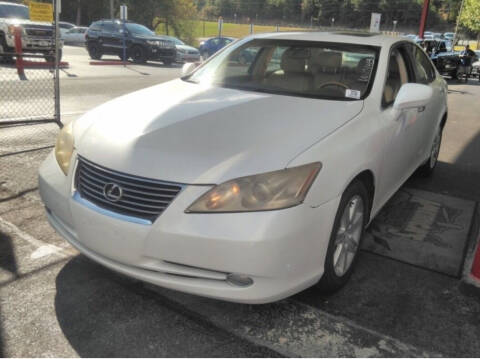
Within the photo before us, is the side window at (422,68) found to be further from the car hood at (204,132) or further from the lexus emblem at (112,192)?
the lexus emblem at (112,192)

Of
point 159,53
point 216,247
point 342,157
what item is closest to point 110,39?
point 159,53

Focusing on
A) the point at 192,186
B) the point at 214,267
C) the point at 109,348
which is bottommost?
the point at 109,348

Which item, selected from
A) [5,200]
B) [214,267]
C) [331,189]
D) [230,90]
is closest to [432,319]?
[331,189]

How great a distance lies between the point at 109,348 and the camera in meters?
2.27

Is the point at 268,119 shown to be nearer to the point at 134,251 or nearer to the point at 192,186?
the point at 192,186

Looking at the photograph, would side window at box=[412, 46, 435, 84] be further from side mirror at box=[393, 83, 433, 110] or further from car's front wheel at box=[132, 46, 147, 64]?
car's front wheel at box=[132, 46, 147, 64]

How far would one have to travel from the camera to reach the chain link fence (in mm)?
4480

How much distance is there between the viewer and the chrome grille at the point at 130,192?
7.33 ft

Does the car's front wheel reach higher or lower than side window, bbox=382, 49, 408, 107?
lower

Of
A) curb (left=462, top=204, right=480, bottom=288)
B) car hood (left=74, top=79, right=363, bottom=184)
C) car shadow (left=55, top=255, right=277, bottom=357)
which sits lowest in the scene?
car shadow (left=55, top=255, right=277, bottom=357)

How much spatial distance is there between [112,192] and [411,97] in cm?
208

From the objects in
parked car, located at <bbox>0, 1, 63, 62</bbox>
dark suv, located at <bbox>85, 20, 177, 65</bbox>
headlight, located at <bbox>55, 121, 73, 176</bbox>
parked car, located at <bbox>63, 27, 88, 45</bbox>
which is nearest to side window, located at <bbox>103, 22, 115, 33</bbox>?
dark suv, located at <bbox>85, 20, 177, 65</bbox>

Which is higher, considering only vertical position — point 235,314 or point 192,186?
point 192,186

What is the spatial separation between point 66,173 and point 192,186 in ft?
2.87
